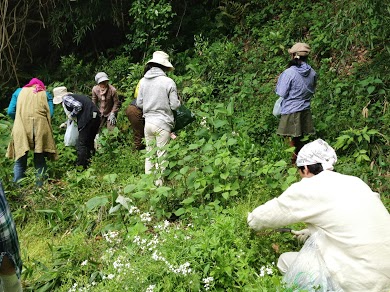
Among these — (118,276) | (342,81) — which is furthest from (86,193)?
(342,81)

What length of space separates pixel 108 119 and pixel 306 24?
13.7 ft

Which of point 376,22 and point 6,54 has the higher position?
point 376,22

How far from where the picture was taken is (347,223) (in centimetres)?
314

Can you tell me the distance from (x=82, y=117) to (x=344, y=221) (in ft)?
15.2

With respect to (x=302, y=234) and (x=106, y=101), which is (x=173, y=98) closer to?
(x=106, y=101)

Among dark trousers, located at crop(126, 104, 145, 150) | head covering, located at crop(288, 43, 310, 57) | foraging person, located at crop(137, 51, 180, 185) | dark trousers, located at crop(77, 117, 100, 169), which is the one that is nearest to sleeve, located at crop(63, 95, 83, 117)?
dark trousers, located at crop(77, 117, 100, 169)

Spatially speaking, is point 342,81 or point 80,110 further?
point 342,81

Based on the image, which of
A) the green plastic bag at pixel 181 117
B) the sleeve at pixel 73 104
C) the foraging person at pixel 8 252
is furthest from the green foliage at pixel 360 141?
the foraging person at pixel 8 252

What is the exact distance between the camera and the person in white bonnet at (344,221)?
309 cm

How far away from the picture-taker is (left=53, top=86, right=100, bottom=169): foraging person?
6.76 m

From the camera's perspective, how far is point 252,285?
11.4 feet

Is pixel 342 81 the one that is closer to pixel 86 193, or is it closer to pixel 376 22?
pixel 376 22

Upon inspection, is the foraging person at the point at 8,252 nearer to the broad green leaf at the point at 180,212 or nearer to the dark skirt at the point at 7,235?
the dark skirt at the point at 7,235

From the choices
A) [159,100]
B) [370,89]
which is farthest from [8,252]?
[370,89]
